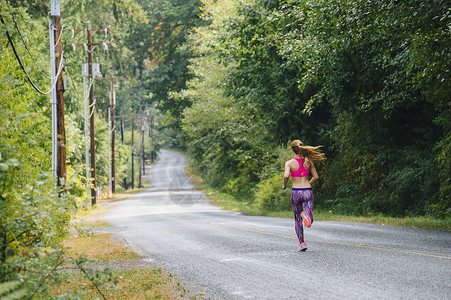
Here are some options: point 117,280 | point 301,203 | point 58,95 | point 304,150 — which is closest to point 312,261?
point 301,203

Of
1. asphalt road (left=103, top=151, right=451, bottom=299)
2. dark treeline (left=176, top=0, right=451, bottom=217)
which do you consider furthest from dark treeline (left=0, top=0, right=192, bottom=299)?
dark treeline (left=176, top=0, right=451, bottom=217)

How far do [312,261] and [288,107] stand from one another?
15803 millimetres

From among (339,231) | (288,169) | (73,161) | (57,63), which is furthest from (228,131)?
(288,169)

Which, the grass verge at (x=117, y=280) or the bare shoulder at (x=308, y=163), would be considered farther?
the bare shoulder at (x=308, y=163)

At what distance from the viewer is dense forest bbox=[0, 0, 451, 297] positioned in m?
6.66

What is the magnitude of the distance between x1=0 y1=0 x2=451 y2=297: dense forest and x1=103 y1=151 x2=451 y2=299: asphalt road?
7.76ft

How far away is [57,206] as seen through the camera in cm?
625

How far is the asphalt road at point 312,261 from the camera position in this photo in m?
6.65

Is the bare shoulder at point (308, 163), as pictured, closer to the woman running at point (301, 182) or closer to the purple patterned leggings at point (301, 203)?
the woman running at point (301, 182)

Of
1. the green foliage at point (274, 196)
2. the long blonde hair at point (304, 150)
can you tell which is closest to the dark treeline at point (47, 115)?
the long blonde hair at point (304, 150)

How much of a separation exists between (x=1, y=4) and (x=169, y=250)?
21.5 feet

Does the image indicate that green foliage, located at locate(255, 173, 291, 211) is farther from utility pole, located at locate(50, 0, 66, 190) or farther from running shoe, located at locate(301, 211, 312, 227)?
running shoe, located at locate(301, 211, 312, 227)

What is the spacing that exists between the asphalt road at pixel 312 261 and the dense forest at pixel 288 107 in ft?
7.76

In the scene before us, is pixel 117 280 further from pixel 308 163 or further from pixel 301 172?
pixel 308 163
